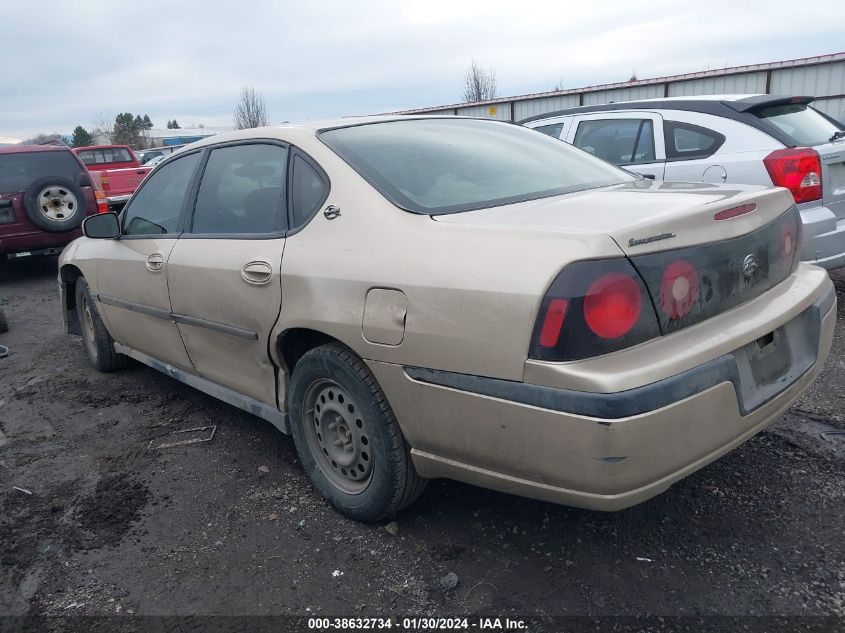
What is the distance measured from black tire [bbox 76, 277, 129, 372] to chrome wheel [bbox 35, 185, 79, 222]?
4341 mm

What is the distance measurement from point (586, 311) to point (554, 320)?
0.31 ft

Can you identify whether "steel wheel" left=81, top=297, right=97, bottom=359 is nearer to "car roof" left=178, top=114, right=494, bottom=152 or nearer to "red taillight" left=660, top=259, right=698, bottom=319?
"car roof" left=178, top=114, right=494, bottom=152

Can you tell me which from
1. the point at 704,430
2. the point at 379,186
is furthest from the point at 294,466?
the point at 704,430

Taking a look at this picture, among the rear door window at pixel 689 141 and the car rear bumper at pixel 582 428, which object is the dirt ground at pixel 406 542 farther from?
the rear door window at pixel 689 141

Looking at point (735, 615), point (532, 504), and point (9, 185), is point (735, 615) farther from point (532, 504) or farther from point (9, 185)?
point (9, 185)

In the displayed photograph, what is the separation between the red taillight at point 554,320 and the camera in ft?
6.43

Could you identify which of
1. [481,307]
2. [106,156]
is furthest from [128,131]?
[481,307]

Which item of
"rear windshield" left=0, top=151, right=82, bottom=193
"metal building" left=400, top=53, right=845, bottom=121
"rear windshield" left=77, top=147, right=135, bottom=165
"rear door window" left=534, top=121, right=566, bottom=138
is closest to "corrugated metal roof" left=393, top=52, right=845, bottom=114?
"metal building" left=400, top=53, right=845, bottom=121

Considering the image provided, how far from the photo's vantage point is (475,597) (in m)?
2.34

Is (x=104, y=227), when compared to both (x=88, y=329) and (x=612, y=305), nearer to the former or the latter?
(x=88, y=329)

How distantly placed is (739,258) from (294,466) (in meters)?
2.21

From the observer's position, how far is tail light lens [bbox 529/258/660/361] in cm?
196

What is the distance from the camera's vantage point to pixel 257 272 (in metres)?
2.90

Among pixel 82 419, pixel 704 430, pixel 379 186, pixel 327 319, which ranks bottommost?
pixel 82 419
